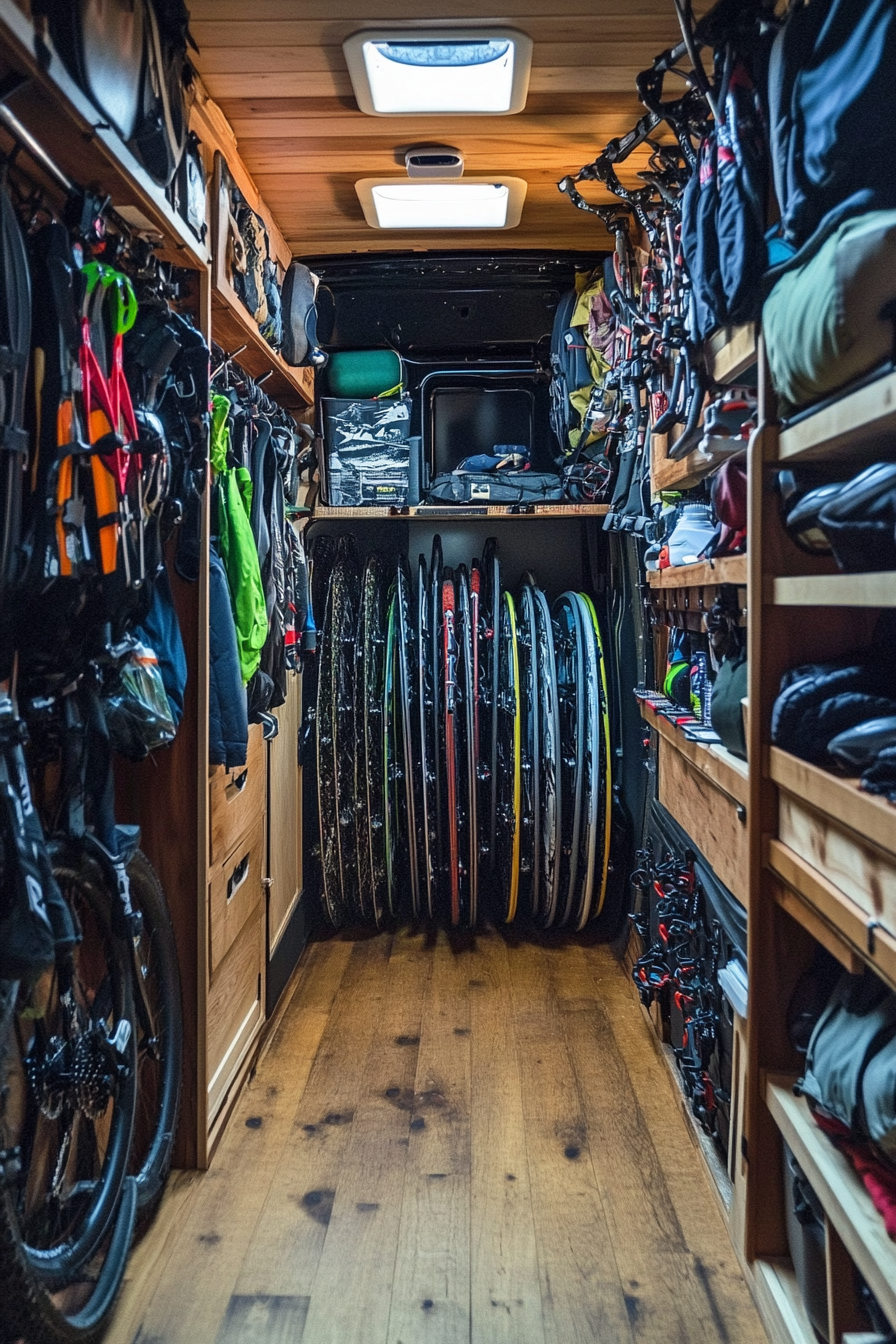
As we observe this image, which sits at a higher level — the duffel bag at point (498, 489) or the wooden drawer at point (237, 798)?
the duffel bag at point (498, 489)

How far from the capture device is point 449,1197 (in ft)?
6.65

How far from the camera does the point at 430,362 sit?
377cm

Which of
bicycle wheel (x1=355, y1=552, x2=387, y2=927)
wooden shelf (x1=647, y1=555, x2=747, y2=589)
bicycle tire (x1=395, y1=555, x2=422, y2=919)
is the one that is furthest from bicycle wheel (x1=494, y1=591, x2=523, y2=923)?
wooden shelf (x1=647, y1=555, x2=747, y2=589)

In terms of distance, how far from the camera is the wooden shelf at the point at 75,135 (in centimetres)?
122

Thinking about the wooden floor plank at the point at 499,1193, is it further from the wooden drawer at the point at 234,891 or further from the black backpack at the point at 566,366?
the black backpack at the point at 566,366

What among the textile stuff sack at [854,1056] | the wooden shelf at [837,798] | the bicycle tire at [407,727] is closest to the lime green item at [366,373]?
the bicycle tire at [407,727]

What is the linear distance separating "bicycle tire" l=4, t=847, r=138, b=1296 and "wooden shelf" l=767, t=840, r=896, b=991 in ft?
3.78

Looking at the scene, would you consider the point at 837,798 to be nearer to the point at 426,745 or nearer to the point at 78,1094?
the point at 78,1094

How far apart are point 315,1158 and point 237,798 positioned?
841 mm

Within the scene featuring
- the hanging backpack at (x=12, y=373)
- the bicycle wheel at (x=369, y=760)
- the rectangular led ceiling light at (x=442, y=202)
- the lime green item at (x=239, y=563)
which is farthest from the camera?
the bicycle wheel at (x=369, y=760)

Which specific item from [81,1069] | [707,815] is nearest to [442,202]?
[707,815]

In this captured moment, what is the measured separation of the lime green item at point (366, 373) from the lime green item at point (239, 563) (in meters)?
1.38

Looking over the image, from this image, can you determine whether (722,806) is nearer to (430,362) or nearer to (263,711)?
(263,711)

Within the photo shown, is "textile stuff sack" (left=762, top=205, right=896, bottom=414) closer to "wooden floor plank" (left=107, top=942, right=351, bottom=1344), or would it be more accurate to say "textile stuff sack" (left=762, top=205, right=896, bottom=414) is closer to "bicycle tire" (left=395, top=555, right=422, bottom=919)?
"wooden floor plank" (left=107, top=942, right=351, bottom=1344)
